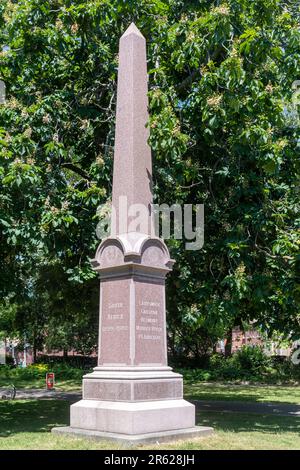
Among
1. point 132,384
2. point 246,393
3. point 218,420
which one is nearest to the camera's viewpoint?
point 132,384

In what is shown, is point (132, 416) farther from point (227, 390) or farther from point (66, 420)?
point (227, 390)

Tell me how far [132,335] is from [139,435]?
1.67 metres

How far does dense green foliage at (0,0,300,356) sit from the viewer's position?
38.5 feet

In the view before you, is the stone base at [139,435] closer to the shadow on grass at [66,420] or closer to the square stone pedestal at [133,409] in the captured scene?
the square stone pedestal at [133,409]

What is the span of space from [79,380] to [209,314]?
882 inches

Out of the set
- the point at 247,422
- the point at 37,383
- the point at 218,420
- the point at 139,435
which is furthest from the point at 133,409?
the point at 37,383

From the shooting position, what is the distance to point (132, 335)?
9.93m

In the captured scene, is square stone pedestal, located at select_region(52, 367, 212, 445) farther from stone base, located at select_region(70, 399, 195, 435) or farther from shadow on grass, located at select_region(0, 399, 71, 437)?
shadow on grass, located at select_region(0, 399, 71, 437)

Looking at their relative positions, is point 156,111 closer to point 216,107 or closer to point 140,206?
point 216,107

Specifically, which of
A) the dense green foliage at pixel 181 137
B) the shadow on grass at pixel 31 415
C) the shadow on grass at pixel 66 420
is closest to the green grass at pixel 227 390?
the shadow on grass at pixel 31 415

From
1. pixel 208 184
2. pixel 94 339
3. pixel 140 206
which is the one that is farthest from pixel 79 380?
pixel 140 206

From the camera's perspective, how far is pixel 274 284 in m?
12.8

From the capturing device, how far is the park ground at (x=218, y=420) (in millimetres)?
9328

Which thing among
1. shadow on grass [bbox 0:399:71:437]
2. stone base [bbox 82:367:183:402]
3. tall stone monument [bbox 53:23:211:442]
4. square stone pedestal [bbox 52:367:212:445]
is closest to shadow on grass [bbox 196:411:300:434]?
square stone pedestal [bbox 52:367:212:445]
